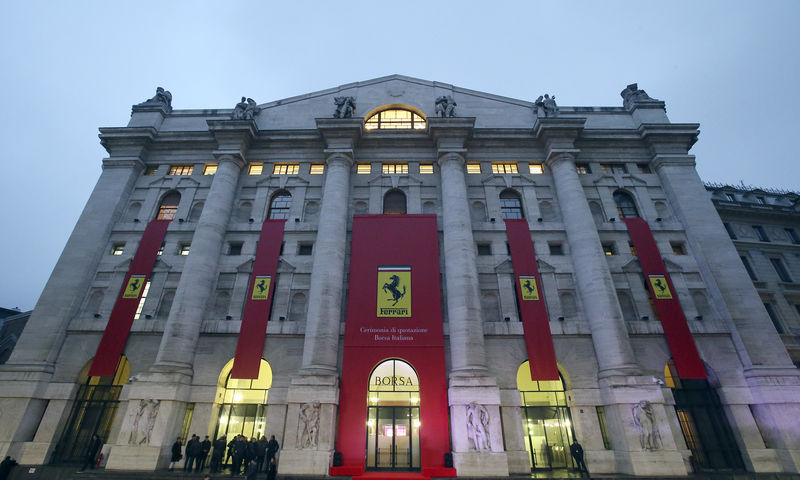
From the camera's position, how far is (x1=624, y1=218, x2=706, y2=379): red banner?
2285 centimetres

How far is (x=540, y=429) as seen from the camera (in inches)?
879

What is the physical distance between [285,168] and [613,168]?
28.2 metres

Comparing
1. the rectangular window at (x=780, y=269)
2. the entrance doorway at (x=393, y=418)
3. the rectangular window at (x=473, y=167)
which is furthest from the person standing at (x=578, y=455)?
the rectangular window at (x=780, y=269)

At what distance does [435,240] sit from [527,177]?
10.3 metres

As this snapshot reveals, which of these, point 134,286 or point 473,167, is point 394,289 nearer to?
point 473,167

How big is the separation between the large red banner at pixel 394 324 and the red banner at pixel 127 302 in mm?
14679

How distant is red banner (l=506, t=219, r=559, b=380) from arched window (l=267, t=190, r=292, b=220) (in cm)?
1773

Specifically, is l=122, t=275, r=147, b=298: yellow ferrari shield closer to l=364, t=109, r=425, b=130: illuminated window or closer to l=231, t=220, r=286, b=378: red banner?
l=231, t=220, r=286, b=378: red banner

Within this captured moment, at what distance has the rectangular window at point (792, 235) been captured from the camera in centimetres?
3627

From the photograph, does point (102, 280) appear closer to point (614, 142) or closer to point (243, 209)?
point (243, 209)

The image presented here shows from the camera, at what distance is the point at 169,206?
3027cm

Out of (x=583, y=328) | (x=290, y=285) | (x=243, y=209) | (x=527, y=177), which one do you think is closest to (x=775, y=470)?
(x=583, y=328)

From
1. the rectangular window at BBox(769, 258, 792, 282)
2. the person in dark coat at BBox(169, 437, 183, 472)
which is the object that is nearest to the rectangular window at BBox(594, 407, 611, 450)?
the person in dark coat at BBox(169, 437, 183, 472)

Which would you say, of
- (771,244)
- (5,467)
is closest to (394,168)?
(5,467)
